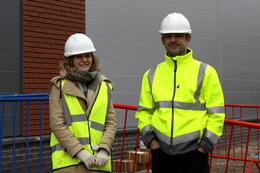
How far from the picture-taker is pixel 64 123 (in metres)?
3.49

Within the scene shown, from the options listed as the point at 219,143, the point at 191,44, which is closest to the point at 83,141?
the point at 219,143

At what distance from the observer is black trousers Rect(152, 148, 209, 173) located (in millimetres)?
3617

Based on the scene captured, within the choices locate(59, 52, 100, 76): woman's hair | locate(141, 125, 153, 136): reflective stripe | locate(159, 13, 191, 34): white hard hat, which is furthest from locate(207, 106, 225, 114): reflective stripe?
locate(59, 52, 100, 76): woman's hair

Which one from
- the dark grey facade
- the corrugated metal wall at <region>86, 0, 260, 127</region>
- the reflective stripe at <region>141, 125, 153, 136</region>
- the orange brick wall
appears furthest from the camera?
the corrugated metal wall at <region>86, 0, 260, 127</region>

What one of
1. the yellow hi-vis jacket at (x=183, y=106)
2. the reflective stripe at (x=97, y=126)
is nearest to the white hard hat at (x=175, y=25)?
the yellow hi-vis jacket at (x=183, y=106)

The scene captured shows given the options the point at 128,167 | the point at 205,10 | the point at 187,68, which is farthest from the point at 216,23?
the point at 187,68

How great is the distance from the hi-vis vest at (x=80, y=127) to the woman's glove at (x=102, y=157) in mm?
49

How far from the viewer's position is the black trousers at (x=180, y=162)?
11.9ft

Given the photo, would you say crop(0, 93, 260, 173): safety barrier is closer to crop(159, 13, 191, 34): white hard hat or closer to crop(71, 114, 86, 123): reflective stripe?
crop(71, 114, 86, 123): reflective stripe

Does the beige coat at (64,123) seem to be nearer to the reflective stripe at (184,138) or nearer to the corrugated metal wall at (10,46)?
the reflective stripe at (184,138)

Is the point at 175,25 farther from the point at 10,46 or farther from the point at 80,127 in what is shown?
the point at 10,46

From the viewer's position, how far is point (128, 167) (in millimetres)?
7918

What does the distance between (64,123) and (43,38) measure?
164 inches

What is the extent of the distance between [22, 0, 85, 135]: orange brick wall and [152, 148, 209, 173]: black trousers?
3.81m
